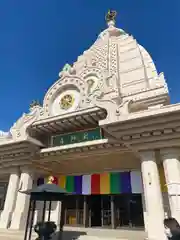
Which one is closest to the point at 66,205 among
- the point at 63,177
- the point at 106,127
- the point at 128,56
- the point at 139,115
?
the point at 63,177

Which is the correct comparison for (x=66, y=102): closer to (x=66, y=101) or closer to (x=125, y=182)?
(x=66, y=101)

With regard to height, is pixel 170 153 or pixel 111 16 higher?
pixel 111 16

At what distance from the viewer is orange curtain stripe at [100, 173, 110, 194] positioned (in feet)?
49.1

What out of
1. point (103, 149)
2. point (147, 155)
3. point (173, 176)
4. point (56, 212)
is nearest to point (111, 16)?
point (103, 149)

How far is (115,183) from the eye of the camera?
1492cm

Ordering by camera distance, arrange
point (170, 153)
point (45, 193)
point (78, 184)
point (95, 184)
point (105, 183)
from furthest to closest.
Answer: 1. point (78, 184)
2. point (95, 184)
3. point (105, 183)
4. point (170, 153)
5. point (45, 193)

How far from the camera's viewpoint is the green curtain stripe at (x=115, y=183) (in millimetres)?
14566

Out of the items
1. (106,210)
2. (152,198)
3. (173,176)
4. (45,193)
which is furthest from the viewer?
(106,210)

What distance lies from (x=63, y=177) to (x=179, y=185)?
1031 centimetres

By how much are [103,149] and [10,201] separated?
28.0 feet

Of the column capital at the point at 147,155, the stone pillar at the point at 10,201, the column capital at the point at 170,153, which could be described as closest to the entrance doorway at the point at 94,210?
the stone pillar at the point at 10,201

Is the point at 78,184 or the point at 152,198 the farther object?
the point at 78,184

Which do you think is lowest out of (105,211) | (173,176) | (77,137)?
(105,211)

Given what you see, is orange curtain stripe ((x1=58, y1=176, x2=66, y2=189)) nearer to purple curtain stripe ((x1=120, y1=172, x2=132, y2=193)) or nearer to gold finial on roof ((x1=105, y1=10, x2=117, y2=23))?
purple curtain stripe ((x1=120, y1=172, x2=132, y2=193))
